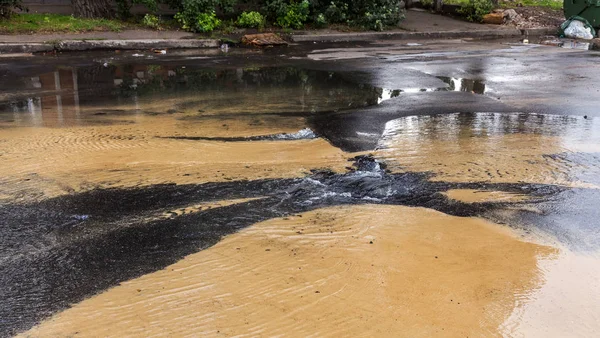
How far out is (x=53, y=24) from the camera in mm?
15062

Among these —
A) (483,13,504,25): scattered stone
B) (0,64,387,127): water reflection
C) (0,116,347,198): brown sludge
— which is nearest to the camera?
(0,116,347,198): brown sludge

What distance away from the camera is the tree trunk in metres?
16.2

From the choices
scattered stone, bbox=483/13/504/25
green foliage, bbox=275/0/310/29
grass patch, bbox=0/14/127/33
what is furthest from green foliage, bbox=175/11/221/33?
scattered stone, bbox=483/13/504/25

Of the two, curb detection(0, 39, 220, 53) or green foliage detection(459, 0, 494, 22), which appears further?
green foliage detection(459, 0, 494, 22)

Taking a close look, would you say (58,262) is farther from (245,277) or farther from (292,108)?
(292,108)

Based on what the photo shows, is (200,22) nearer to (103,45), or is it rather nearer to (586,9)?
(103,45)

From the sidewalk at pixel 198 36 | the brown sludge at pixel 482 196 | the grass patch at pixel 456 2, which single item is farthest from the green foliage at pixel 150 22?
the brown sludge at pixel 482 196

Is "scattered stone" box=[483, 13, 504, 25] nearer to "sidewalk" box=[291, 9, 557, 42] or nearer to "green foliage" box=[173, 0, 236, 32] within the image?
"sidewalk" box=[291, 9, 557, 42]

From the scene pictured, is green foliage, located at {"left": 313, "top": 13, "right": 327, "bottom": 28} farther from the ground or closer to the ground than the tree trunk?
closer to the ground

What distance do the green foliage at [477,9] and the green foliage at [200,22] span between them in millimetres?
9245

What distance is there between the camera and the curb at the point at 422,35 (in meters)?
16.3

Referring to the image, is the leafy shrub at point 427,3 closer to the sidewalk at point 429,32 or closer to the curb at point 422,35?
the sidewalk at point 429,32

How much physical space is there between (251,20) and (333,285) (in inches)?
547

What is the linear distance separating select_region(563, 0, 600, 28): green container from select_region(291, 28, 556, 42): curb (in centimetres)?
87
